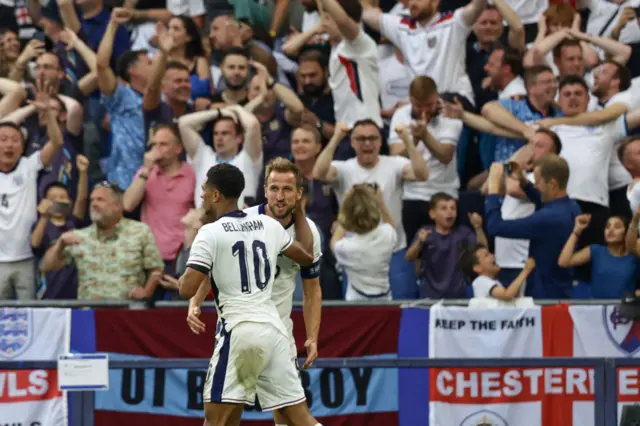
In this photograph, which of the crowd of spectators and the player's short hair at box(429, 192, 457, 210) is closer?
the crowd of spectators

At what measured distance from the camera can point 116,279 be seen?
11531mm

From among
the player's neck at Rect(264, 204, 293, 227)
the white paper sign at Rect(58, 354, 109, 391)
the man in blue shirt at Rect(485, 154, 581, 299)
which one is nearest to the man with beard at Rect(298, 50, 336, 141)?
the man in blue shirt at Rect(485, 154, 581, 299)

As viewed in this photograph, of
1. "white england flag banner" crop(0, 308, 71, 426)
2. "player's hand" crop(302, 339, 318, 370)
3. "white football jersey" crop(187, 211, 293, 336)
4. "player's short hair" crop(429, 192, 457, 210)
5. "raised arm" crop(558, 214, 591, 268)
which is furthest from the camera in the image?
"player's short hair" crop(429, 192, 457, 210)

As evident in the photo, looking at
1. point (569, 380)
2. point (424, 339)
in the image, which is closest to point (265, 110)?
point (424, 339)

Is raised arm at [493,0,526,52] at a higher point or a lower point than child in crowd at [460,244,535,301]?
higher

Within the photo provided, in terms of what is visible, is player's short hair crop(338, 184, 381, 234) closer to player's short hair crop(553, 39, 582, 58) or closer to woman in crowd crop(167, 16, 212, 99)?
player's short hair crop(553, 39, 582, 58)

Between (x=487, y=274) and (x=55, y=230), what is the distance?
4.21 metres

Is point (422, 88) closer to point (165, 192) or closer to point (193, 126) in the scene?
point (193, 126)

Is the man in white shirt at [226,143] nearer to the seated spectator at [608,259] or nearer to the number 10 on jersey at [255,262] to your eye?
the seated spectator at [608,259]

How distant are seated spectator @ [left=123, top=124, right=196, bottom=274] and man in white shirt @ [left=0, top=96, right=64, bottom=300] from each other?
3.25ft

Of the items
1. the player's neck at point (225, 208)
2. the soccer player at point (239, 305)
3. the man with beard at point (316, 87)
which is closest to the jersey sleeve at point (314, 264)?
the soccer player at point (239, 305)

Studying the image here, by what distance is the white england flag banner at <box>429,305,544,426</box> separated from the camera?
31.2 feet

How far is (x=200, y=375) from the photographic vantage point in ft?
33.0

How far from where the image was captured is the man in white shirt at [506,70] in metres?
13.5
